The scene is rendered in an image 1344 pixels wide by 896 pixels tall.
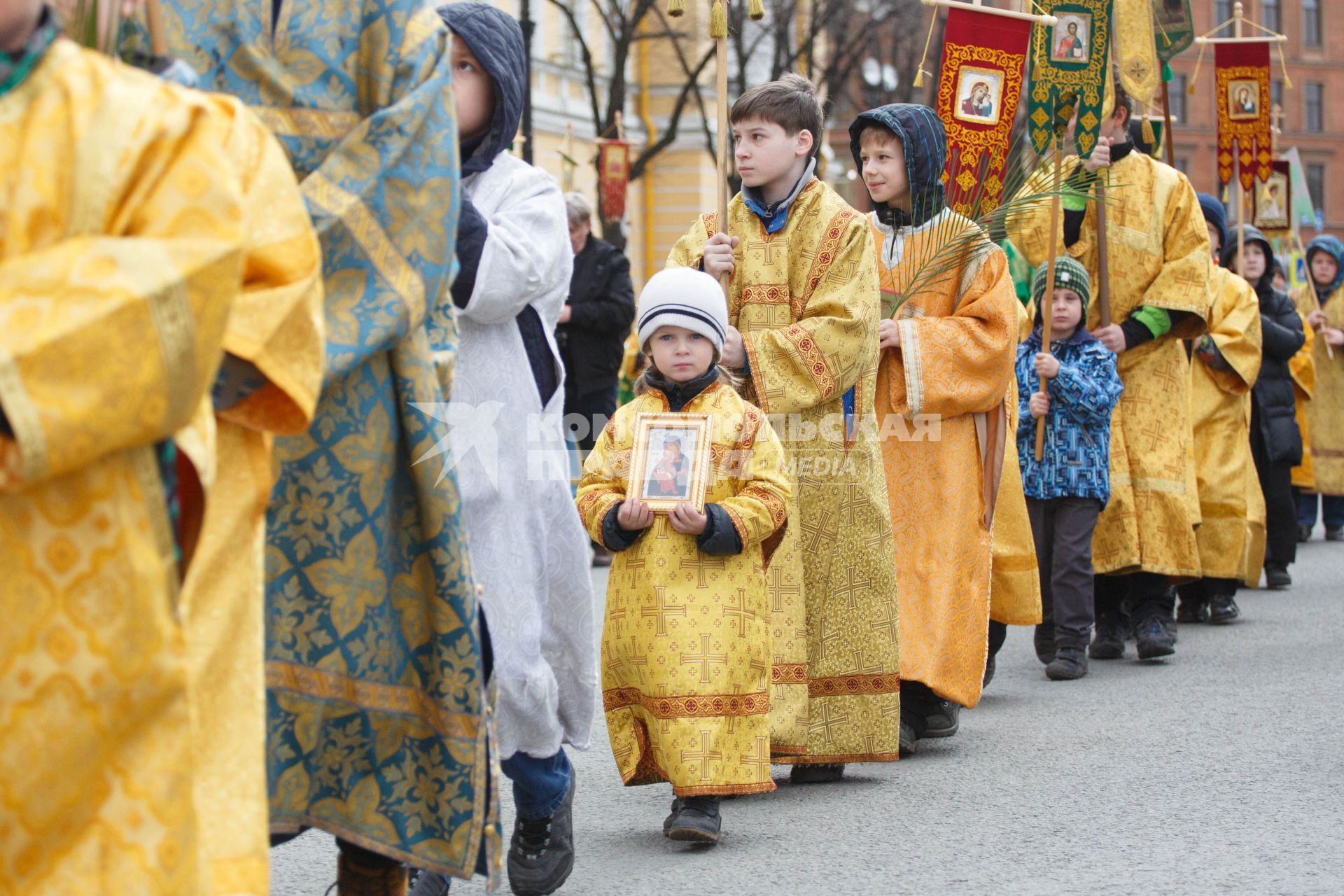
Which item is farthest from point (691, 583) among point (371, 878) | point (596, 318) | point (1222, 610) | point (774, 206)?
point (596, 318)

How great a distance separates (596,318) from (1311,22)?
65.8 m

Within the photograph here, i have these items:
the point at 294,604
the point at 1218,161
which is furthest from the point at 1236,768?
the point at 1218,161

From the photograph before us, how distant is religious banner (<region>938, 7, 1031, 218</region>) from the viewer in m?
7.51

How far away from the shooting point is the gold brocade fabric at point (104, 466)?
238 cm

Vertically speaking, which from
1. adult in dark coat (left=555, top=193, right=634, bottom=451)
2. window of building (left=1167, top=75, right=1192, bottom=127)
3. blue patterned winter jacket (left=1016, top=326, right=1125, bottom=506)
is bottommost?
blue patterned winter jacket (left=1016, top=326, right=1125, bottom=506)

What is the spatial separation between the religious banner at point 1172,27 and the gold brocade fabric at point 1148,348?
165 cm

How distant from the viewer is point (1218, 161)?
12.0 m

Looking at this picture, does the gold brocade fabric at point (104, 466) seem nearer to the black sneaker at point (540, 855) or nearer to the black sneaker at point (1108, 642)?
the black sneaker at point (540, 855)

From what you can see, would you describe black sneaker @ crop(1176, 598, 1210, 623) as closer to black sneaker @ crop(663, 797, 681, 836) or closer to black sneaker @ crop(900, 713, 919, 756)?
black sneaker @ crop(900, 713, 919, 756)

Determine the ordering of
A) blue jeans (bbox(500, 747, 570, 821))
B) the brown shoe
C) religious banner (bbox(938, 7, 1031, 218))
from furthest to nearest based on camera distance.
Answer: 1. religious banner (bbox(938, 7, 1031, 218))
2. blue jeans (bbox(500, 747, 570, 821))
3. the brown shoe

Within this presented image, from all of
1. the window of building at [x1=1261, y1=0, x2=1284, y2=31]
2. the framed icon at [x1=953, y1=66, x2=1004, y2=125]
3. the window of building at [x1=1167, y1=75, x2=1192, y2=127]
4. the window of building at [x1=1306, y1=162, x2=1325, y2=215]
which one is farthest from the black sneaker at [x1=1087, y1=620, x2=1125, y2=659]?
the window of building at [x1=1306, y1=162, x2=1325, y2=215]

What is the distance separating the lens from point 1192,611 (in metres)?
9.93

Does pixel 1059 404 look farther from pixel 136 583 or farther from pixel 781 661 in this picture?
pixel 136 583

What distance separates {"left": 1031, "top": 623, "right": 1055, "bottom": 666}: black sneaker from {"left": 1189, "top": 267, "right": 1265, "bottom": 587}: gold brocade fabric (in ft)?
5.10
